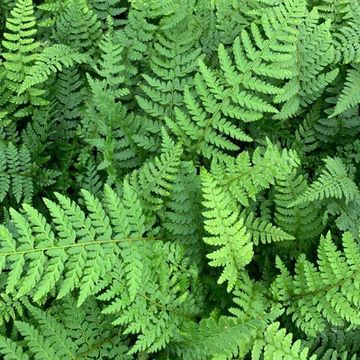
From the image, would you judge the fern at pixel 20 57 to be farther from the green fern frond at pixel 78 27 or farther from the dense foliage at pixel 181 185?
the green fern frond at pixel 78 27

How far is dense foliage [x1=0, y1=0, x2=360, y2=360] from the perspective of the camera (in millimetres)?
2496

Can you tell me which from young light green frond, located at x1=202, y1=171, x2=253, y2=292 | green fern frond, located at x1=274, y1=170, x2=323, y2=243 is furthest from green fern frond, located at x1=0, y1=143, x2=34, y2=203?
green fern frond, located at x1=274, y1=170, x2=323, y2=243

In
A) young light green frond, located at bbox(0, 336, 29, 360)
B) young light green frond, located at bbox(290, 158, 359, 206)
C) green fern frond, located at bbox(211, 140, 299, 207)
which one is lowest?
young light green frond, located at bbox(0, 336, 29, 360)

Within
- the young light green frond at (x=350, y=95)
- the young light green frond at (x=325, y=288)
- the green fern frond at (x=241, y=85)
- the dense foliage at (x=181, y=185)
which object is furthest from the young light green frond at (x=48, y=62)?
the young light green frond at (x=325, y=288)

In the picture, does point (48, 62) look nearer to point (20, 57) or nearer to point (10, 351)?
point (20, 57)

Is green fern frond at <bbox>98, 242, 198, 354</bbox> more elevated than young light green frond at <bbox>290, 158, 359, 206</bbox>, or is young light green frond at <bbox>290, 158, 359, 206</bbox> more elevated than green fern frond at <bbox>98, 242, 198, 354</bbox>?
young light green frond at <bbox>290, 158, 359, 206</bbox>

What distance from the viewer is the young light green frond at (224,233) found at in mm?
2469

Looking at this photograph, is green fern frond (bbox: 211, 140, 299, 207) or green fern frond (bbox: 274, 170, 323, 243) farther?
green fern frond (bbox: 274, 170, 323, 243)

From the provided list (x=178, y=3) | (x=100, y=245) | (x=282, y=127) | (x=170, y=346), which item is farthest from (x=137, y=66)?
(x=170, y=346)

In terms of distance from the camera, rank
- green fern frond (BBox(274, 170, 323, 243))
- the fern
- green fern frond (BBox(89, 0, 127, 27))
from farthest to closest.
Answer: green fern frond (BBox(89, 0, 127, 27)) < the fern < green fern frond (BBox(274, 170, 323, 243))

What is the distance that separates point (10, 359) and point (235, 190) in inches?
50.8

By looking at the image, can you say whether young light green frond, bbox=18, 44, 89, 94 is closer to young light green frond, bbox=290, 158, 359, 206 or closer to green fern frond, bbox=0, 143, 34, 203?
green fern frond, bbox=0, 143, 34, 203

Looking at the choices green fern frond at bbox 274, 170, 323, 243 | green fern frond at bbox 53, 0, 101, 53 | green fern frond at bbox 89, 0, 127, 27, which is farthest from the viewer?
green fern frond at bbox 89, 0, 127, 27

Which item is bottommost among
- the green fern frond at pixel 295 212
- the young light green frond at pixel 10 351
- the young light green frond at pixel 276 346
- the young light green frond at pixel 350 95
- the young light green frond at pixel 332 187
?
the young light green frond at pixel 10 351
